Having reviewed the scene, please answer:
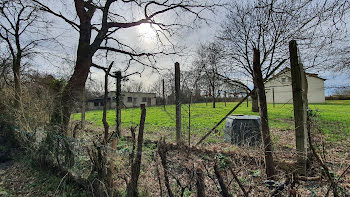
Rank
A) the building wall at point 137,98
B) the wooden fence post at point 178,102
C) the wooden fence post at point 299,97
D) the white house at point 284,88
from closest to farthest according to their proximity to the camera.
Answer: the wooden fence post at point 299,97 → the white house at point 284,88 → the wooden fence post at point 178,102 → the building wall at point 137,98

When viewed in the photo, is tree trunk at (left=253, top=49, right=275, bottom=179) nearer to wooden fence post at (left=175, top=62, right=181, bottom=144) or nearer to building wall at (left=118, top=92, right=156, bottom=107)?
wooden fence post at (left=175, top=62, right=181, bottom=144)

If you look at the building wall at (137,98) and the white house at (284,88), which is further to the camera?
the building wall at (137,98)

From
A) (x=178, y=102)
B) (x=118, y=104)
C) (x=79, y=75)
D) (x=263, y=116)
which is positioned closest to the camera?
(x=263, y=116)

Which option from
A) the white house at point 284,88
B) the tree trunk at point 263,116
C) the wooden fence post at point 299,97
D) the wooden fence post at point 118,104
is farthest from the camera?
→ the wooden fence post at point 118,104

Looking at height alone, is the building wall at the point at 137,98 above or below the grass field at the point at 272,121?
above

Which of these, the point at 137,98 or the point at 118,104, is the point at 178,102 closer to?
the point at 118,104

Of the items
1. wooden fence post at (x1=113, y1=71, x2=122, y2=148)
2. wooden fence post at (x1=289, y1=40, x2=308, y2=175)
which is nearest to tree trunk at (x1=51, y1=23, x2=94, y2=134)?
wooden fence post at (x1=113, y1=71, x2=122, y2=148)

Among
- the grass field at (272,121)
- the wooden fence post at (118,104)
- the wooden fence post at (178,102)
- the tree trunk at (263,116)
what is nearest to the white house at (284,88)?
the grass field at (272,121)

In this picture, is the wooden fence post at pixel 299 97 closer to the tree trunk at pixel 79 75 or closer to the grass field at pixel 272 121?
the grass field at pixel 272 121

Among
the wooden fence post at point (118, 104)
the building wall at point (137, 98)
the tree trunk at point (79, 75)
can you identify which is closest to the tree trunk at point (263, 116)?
the wooden fence post at point (118, 104)

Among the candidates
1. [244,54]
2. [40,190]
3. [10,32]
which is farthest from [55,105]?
[244,54]

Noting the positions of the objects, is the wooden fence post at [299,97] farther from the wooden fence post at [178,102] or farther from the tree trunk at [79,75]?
the tree trunk at [79,75]

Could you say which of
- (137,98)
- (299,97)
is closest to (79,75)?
(299,97)

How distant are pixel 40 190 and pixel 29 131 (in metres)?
2.10
